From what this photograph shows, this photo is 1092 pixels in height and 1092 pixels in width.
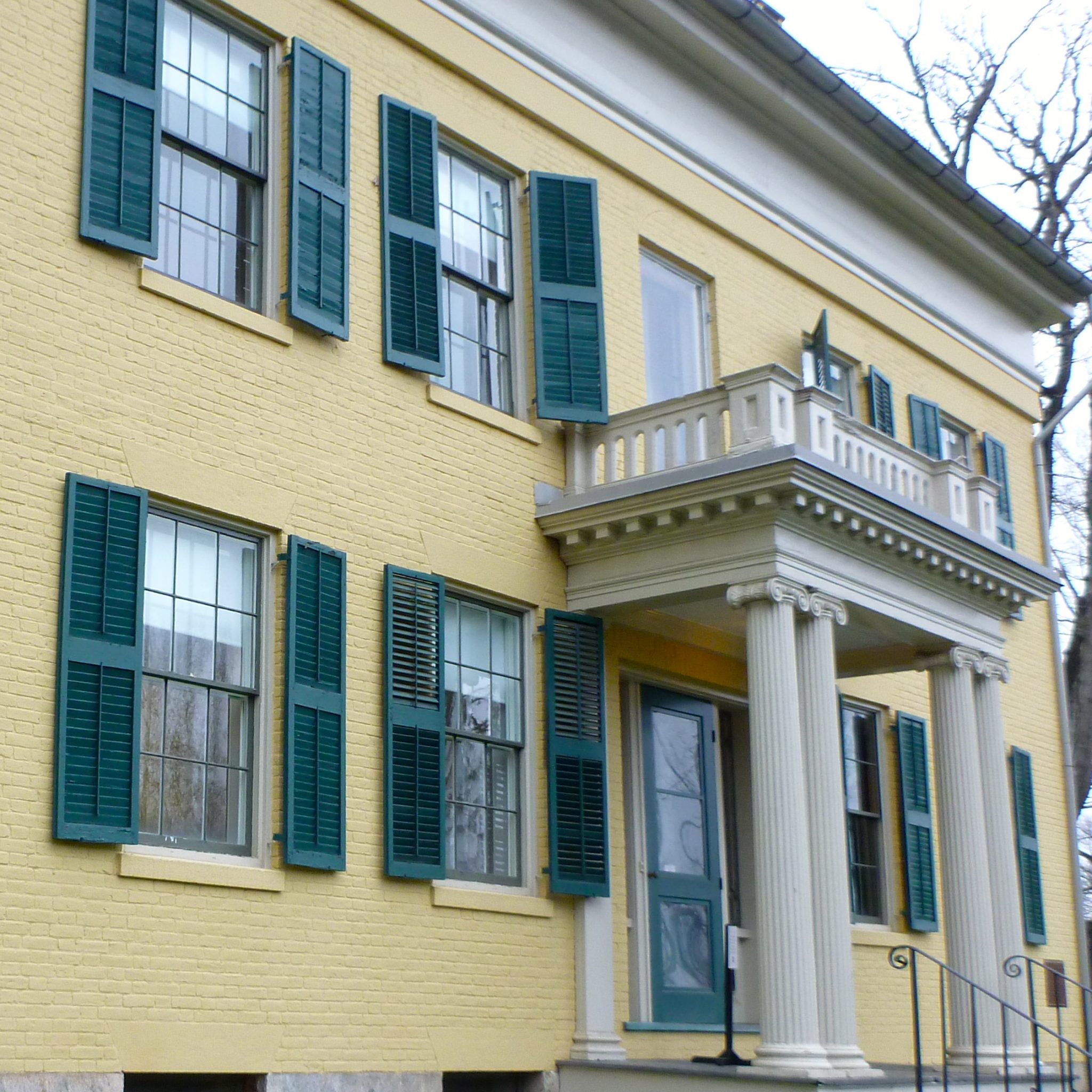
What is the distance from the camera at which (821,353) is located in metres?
16.2

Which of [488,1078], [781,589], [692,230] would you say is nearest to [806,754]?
[781,589]

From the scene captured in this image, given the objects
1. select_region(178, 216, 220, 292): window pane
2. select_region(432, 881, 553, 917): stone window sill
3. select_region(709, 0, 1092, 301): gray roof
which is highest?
select_region(709, 0, 1092, 301): gray roof

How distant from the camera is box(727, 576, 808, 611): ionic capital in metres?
11.4

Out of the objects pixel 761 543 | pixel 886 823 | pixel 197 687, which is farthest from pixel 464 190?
pixel 886 823

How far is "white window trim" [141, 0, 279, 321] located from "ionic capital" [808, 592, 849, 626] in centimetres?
417

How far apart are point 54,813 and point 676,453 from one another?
17.8 ft

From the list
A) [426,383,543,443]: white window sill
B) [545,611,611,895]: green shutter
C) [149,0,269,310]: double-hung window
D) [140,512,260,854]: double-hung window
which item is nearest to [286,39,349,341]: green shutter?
[149,0,269,310]: double-hung window

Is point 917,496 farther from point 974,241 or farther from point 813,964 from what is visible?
point 974,241

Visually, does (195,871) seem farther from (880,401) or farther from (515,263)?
(880,401)

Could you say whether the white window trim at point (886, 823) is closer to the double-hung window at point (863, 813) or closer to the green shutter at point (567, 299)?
the double-hung window at point (863, 813)

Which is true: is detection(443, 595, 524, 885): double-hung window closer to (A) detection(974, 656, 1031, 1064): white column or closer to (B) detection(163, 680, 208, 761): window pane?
(B) detection(163, 680, 208, 761): window pane

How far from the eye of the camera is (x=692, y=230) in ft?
48.6

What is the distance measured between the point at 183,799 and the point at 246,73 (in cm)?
481

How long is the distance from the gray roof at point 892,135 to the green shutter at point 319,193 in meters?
4.65
